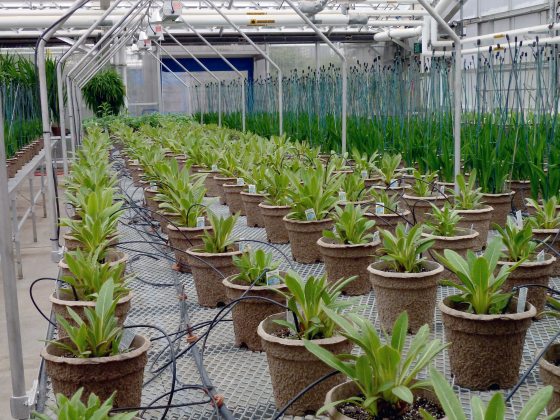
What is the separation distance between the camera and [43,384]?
2184mm

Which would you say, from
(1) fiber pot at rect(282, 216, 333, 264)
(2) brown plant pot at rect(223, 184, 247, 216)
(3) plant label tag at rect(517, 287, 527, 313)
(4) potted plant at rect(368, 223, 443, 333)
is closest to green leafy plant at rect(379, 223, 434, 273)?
(4) potted plant at rect(368, 223, 443, 333)

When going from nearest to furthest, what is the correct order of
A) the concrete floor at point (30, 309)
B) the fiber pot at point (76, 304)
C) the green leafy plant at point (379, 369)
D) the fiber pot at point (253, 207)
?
the green leafy plant at point (379, 369), the fiber pot at point (76, 304), the concrete floor at point (30, 309), the fiber pot at point (253, 207)

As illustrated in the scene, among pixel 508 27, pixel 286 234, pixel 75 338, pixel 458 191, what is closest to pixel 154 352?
pixel 75 338

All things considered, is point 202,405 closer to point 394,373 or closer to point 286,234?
point 394,373

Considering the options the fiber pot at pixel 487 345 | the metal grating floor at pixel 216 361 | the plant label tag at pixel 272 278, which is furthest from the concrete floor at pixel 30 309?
the fiber pot at pixel 487 345

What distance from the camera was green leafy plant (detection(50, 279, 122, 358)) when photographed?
1.87m

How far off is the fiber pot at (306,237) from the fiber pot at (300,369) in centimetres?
154

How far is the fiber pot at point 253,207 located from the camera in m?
4.45

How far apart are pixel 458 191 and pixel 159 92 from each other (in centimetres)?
1305

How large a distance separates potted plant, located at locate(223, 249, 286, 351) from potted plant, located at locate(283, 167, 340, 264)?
0.97 m

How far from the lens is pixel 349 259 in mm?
2928

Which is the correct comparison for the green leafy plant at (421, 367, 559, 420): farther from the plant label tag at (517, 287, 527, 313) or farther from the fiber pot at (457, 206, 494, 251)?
the fiber pot at (457, 206, 494, 251)

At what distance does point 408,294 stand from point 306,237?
3.63 ft

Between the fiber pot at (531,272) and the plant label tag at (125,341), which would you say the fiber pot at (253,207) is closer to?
the fiber pot at (531,272)
